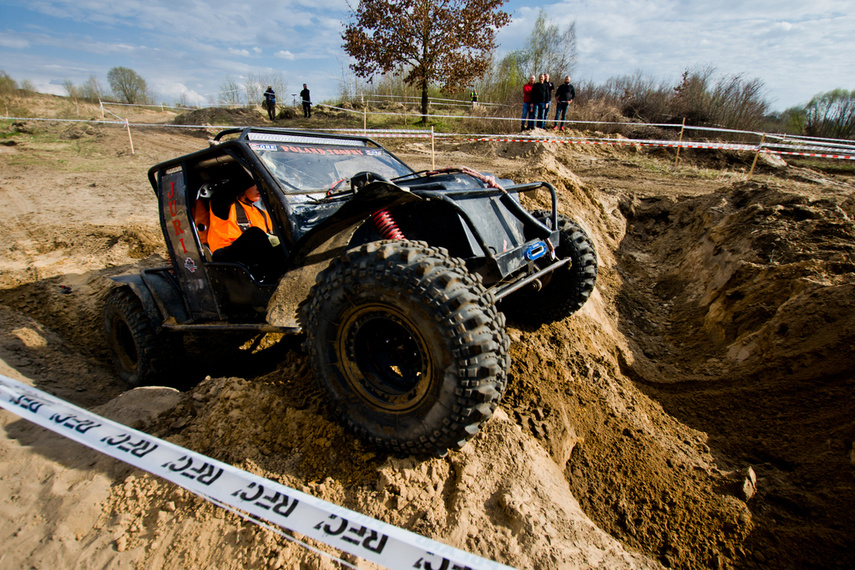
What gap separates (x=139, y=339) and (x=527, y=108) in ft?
45.9

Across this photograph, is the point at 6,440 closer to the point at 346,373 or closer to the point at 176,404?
the point at 176,404

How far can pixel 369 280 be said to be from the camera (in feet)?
6.55

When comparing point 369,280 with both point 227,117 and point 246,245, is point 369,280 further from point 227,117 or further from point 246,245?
point 227,117

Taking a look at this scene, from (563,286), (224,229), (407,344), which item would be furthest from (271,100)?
(407,344)

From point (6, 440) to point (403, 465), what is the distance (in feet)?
7.79

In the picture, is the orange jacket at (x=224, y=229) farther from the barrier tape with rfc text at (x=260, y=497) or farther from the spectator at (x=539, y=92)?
the spectator at (x=539, y=92)

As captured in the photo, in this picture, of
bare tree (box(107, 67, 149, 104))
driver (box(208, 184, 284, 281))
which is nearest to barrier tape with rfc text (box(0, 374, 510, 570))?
driver (box(208, 184, 284, 281))

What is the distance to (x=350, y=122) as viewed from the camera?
67.8 ft

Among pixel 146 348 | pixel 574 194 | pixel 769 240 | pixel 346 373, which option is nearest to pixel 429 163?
pixel 574 194

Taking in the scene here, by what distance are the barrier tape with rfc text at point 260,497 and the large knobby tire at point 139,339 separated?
1.18m

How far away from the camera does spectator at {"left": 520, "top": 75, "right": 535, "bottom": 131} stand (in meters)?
13.4

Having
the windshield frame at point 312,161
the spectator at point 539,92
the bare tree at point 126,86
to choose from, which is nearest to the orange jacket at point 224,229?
the windshield frame at point 312,161

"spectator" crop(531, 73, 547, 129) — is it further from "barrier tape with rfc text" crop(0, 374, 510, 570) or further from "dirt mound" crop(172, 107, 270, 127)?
"dirt mound" crop(172, 107, 270, 127)

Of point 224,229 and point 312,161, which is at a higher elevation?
point 312,161
